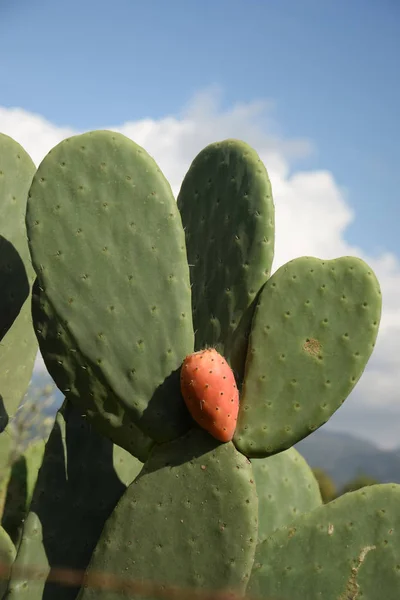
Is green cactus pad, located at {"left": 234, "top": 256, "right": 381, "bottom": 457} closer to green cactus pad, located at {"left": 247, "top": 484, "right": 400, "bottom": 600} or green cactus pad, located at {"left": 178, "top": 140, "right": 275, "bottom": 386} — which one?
green cactus pad, located at {"left": 178, "top": 140, "right": 275, "bottom": 386}

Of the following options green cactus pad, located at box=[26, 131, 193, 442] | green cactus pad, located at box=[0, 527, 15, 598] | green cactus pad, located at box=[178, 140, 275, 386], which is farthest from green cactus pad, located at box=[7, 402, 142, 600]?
green cactus pad, located at box=[178, 140, 275, 386]

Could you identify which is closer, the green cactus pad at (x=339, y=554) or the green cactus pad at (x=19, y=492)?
the green cactus pad at (x=339, y=554)

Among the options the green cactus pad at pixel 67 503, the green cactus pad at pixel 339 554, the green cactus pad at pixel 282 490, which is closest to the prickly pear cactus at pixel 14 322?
the green cactus pad at pixel 67 503

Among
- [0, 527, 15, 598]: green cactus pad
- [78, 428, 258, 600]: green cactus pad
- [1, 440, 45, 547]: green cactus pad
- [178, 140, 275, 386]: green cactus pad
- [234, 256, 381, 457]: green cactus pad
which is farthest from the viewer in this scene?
[1, 440, 45, 547]: green cactus pad

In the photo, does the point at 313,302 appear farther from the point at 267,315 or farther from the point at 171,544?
the point at 171,544

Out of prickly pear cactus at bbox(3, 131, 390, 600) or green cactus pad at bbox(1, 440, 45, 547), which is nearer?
prickly pear cactus at bbox(3, 131, 390, 600)

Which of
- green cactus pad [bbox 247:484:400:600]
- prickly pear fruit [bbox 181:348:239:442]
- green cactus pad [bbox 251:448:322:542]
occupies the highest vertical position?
prickly pear fruit [bbox 181:348:239:442]

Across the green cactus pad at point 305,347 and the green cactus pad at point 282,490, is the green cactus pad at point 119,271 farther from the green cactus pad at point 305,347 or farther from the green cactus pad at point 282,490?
the green cactus pad at point 282,490
